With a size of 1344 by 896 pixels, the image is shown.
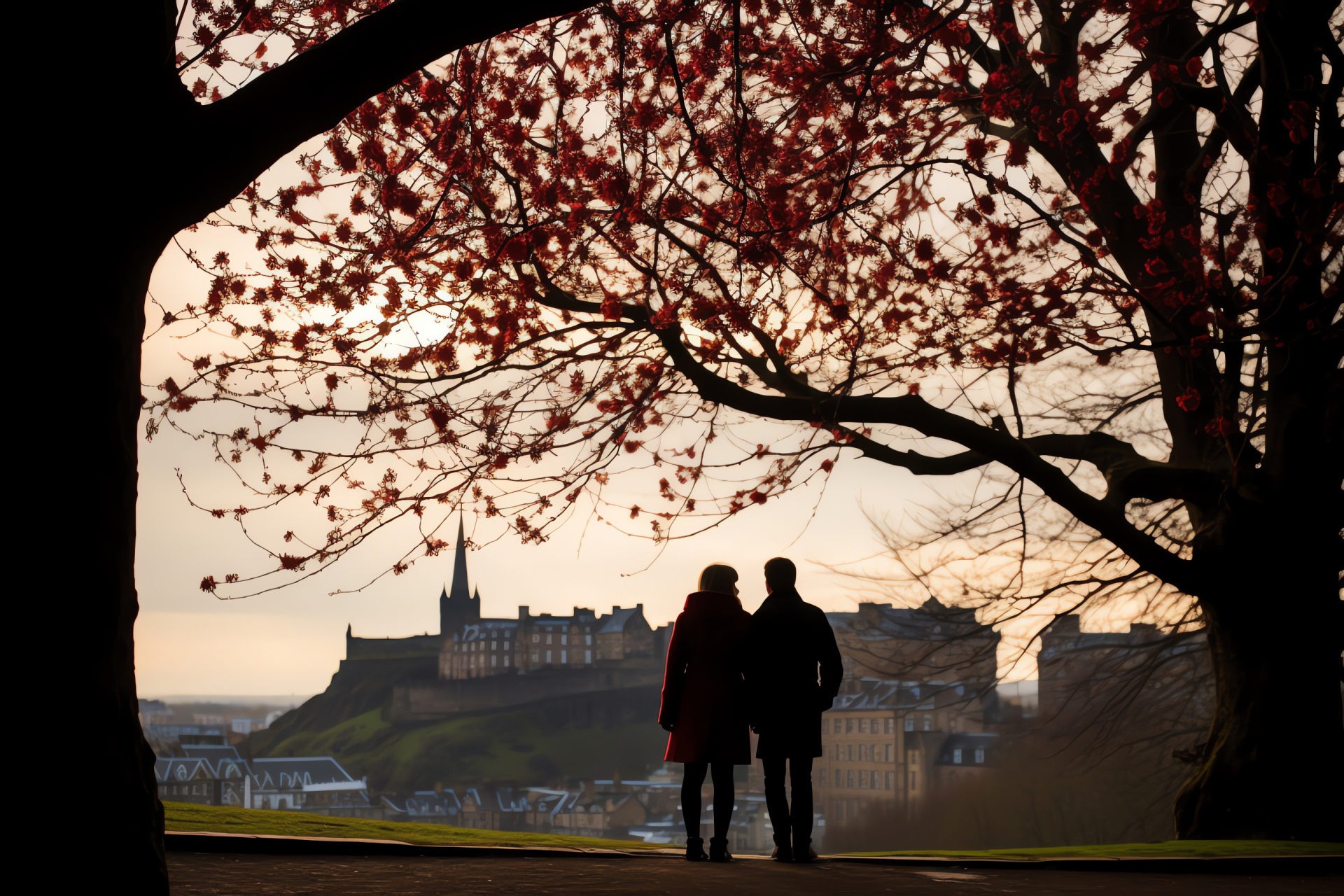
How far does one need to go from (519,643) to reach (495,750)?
17.1 metres

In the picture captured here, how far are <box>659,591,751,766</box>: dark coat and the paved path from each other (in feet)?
2.49

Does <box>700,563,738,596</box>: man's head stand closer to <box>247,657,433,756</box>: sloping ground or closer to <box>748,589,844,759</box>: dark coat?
<box>748,589,844,759</box>: dark coat

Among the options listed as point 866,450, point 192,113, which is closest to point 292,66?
point 192,113

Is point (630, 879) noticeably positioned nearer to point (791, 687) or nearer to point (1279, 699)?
point (791, 687)

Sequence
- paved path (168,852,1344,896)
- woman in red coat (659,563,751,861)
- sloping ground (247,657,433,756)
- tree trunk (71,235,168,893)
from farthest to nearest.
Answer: sloping ground (247,657,433,756) < woman in red coat (659,563,751,861) < paved path (168,852,1344,896) < tree trunk (71,235,168,893)

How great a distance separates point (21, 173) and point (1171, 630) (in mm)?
14658

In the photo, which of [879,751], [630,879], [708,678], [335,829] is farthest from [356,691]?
[630,879]

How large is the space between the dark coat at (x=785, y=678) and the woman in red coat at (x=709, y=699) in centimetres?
13

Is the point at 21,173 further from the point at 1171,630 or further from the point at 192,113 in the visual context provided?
the point at 1171,630

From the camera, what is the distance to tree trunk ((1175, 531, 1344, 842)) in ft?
31.2

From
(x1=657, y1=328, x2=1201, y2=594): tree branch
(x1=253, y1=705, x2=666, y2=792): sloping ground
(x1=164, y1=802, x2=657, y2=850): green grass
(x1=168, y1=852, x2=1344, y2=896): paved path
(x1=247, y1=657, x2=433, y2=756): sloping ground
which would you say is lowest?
(x1=253, y1=705, x2=666, y2=792): sloping ground

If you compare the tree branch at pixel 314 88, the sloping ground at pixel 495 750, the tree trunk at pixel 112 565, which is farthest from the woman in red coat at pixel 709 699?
the sloping ground at pixel 495 750

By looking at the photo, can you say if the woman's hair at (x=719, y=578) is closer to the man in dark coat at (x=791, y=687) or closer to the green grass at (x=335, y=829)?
the man in dark coat at (x=791, y=687)

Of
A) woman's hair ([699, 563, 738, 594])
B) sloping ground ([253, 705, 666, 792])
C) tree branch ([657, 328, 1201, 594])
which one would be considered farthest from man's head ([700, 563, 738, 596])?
sloping ground ([253, 705, 666, 792])
